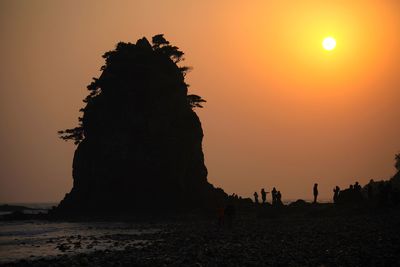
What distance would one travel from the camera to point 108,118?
8031cm

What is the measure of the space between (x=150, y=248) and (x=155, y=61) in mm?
58423

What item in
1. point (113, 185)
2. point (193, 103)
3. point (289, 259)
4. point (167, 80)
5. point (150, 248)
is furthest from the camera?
point (193, 103)

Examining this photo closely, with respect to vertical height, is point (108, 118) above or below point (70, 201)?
above

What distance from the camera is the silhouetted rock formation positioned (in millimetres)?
75250

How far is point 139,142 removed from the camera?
7700cm

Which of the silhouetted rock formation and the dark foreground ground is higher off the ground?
the silhouetted rock formation

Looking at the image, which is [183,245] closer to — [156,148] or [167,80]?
[156,148]

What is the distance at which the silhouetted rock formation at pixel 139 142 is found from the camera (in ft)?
247

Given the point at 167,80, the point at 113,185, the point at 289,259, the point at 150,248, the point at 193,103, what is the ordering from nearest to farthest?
the point at 289,259 < the point at 150,248 < the point at 113,185 < the point at 167,80 < the point at 193,103

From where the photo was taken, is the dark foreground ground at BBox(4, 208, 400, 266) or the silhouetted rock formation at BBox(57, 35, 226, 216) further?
the silhouetted rock formation at BBox(57, 35, 226, 216)

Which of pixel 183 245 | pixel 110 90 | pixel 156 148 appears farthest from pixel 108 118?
pixel 183 245

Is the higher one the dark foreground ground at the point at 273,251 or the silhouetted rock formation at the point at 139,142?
the silhouetted rock formation at the point at 139,142

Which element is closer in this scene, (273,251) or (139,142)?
(273,251)

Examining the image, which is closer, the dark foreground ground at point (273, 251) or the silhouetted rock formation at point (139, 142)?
the dark foreground ground at point (273, 251)
